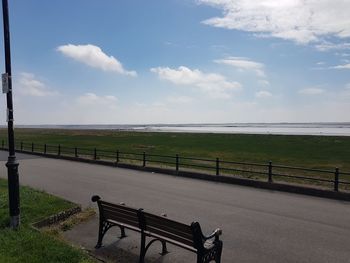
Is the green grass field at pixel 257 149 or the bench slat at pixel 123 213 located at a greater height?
the bench slat at pixel 123 213

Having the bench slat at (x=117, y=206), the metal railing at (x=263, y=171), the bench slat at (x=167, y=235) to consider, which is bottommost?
the metal railing at (x=263, y=171)

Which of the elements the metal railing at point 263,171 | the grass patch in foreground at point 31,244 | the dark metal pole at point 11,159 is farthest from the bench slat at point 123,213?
the metal railing at point 263,171

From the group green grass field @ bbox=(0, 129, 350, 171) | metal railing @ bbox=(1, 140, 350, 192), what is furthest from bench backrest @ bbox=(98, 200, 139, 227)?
green grass field @ bbox=(0, 129, 350, 171)

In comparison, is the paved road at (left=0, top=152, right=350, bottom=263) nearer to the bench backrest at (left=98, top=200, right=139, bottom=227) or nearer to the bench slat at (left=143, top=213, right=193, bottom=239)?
the bench slat at (left=143, top=213, right=193, bottom=239)

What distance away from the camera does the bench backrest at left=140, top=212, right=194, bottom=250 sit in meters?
6.68

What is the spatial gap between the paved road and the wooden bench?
2.99 feet

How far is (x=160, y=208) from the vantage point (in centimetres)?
1257

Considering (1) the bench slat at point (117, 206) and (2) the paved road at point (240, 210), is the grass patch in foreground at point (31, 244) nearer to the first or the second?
(1) the bench slat at point (117, 206)

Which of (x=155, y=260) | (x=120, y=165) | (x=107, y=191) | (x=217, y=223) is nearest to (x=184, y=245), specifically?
(x=155, y=260)

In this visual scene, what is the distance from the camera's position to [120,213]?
8.45 meters

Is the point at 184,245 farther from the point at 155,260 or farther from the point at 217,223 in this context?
the point at 217,223

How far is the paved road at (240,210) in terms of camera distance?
324 inches

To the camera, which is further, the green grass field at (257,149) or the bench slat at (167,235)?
the green grass field at (257,149)

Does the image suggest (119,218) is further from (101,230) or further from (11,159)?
(11,159)
